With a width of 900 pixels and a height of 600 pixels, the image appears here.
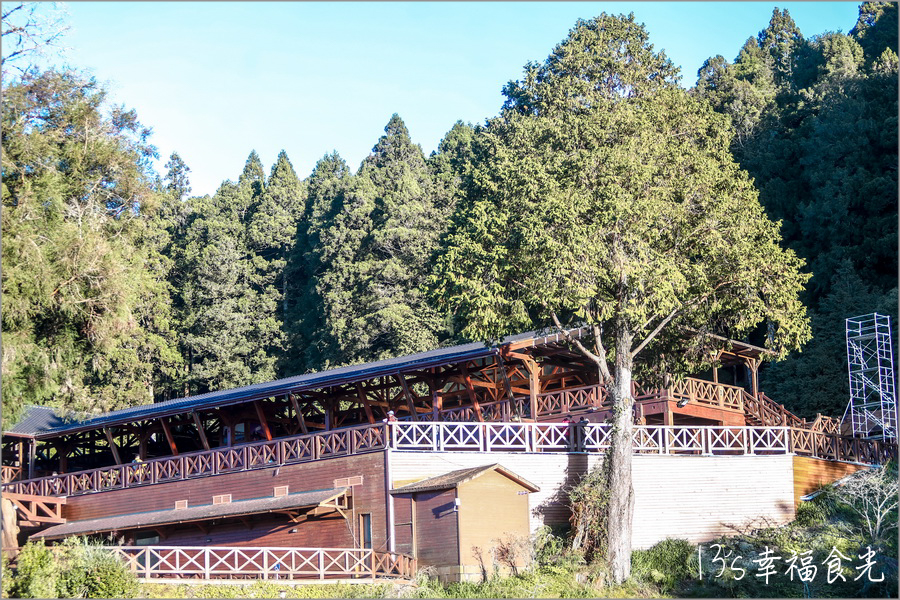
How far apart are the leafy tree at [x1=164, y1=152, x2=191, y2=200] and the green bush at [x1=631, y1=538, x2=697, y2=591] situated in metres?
52.2

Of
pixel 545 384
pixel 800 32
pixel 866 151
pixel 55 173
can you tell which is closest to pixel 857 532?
pixel 545 384

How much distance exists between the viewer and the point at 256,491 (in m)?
27.0

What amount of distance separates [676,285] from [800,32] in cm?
5512

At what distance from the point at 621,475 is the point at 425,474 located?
471 cm

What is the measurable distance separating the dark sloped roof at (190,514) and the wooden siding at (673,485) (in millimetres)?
2344

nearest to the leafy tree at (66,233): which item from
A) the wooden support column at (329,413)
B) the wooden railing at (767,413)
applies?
the wooden support column at (329,413)

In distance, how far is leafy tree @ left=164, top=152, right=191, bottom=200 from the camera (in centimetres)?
6900

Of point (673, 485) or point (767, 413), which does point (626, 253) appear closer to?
point (673, 485)

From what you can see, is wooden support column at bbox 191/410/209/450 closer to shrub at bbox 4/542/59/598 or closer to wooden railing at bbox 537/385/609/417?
wooden railing at bbox 537/385/609/417

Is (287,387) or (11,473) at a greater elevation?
(287,387)

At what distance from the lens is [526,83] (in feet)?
158

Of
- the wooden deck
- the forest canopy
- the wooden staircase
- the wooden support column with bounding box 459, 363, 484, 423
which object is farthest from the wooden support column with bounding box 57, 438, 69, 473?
the wooden staircase

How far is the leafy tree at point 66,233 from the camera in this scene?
1984 centimetres

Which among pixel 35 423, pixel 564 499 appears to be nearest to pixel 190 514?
pixel 564 499
